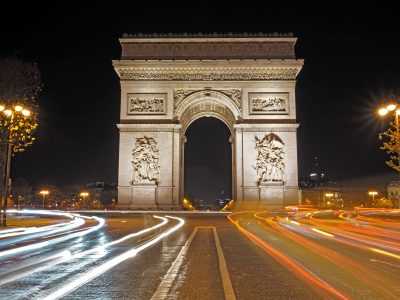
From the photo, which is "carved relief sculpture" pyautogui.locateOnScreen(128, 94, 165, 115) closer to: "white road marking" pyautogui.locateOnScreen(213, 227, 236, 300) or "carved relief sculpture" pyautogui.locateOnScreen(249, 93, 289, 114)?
"carved relief sculpture" pyautogui.locateOnScreen(249, 93, 289, 114)

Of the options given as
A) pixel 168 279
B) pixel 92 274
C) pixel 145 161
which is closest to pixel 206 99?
pixel 145 161

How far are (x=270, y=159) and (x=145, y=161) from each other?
1116 cm

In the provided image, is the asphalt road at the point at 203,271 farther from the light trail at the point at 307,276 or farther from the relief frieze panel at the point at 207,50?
the relief frieze panel at the point at 207,50

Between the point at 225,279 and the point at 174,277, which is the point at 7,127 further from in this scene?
the point at 225,279

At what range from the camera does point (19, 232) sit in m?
15.9

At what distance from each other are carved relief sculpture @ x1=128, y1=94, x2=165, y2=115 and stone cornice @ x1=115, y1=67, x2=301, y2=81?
1640mm

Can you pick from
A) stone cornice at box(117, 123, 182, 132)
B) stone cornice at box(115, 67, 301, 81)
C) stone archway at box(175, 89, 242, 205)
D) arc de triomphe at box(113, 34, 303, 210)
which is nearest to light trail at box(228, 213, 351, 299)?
arc de triomphe at box(113, 34, 303, 210)

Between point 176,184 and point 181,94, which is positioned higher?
point 181,94

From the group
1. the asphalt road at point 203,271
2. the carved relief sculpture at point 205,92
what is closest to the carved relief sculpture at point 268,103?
the carved relief sculpture at point 205,92

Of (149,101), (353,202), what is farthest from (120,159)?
(353,202)

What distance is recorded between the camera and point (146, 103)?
4141 centimetres

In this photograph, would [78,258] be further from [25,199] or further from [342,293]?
[25,199]

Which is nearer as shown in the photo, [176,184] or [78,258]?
[78,258]

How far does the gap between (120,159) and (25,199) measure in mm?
69719
